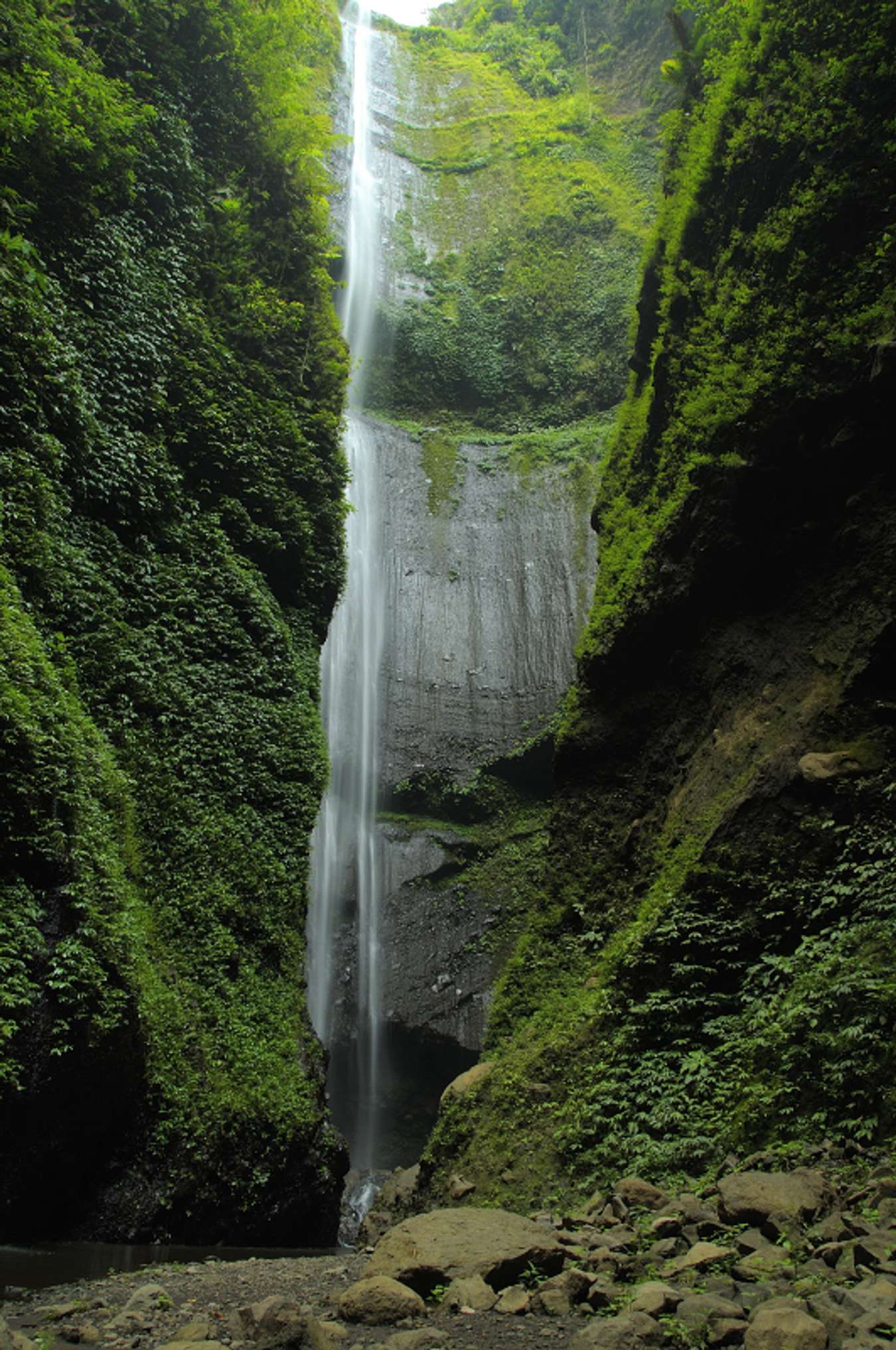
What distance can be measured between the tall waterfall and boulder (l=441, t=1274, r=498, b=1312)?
38.0 feet

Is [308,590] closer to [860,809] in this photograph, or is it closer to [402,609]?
[402,609]

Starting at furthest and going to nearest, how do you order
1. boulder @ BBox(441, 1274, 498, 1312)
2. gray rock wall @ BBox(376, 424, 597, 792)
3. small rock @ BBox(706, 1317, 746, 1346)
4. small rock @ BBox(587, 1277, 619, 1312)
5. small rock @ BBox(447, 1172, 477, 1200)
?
gray rock wall @ BBox(376, 424, 597, 792)
small rock @ BBox(447, 1172, 477, 1200)
boulder @ BBox(441, 1274, 498, 1312)
small rock @ BBox(587, 1277, 619, 1312)
small rock @ BBox(706, 1317, 746, 1346)

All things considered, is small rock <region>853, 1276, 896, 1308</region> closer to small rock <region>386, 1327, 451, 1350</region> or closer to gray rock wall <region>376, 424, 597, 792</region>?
small rock <region>386, 1327, 451, 1350</region>

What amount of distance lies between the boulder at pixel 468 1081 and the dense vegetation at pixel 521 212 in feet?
59.0

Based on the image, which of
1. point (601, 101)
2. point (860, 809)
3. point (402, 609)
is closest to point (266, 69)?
point (402, 609)

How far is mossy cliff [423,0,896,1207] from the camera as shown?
5.74 m

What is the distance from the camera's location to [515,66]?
30.8 m

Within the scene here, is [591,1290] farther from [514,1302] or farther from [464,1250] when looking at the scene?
[464,1250]

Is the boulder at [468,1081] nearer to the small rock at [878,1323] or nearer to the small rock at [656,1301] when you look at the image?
the small rock at [656,1301]

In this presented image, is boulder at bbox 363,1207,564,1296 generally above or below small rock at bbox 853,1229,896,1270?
below

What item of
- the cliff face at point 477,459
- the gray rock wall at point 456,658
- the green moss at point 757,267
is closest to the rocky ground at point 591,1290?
the green moss at point 757,267

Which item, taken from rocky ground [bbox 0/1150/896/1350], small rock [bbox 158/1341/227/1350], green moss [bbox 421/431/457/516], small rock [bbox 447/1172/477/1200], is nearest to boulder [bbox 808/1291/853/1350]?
rocky ground [bbox 0/1150/896/1350]

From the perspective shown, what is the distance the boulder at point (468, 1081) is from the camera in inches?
333

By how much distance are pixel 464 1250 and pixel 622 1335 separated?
1389mm
